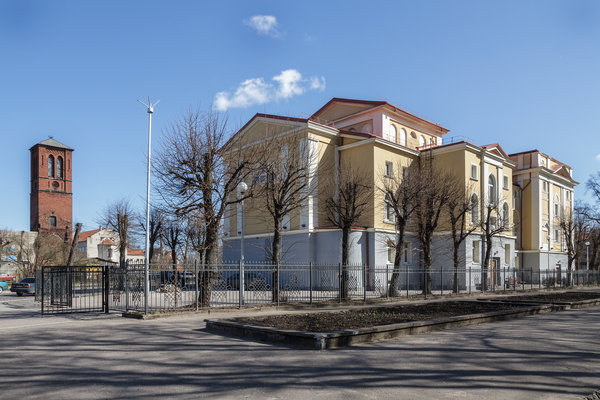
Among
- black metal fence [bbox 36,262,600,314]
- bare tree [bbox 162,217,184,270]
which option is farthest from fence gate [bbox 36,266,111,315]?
bare tree [bbox 162,217,184,270]

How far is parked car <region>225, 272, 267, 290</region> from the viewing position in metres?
A: 17.0

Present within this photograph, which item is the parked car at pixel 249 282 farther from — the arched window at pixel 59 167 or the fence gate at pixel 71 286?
the arched window at pixel 59 167

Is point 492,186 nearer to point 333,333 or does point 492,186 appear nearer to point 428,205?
point 428,205

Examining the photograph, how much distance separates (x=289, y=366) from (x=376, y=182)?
26.5 meters

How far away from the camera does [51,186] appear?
78125 mm

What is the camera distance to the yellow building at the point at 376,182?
32.2m

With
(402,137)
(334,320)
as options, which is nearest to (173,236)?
(402,137)

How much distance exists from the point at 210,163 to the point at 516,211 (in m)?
41.3

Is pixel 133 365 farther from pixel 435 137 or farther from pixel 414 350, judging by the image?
pixel 435 137

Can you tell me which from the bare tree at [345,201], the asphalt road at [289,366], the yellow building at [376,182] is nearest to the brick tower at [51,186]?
the yellow building at [376,182]

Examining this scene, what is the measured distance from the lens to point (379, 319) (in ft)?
40.6

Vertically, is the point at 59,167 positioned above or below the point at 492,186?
above

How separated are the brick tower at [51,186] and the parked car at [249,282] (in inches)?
2629

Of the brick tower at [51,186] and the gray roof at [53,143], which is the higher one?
the gray roof at [53,143]
